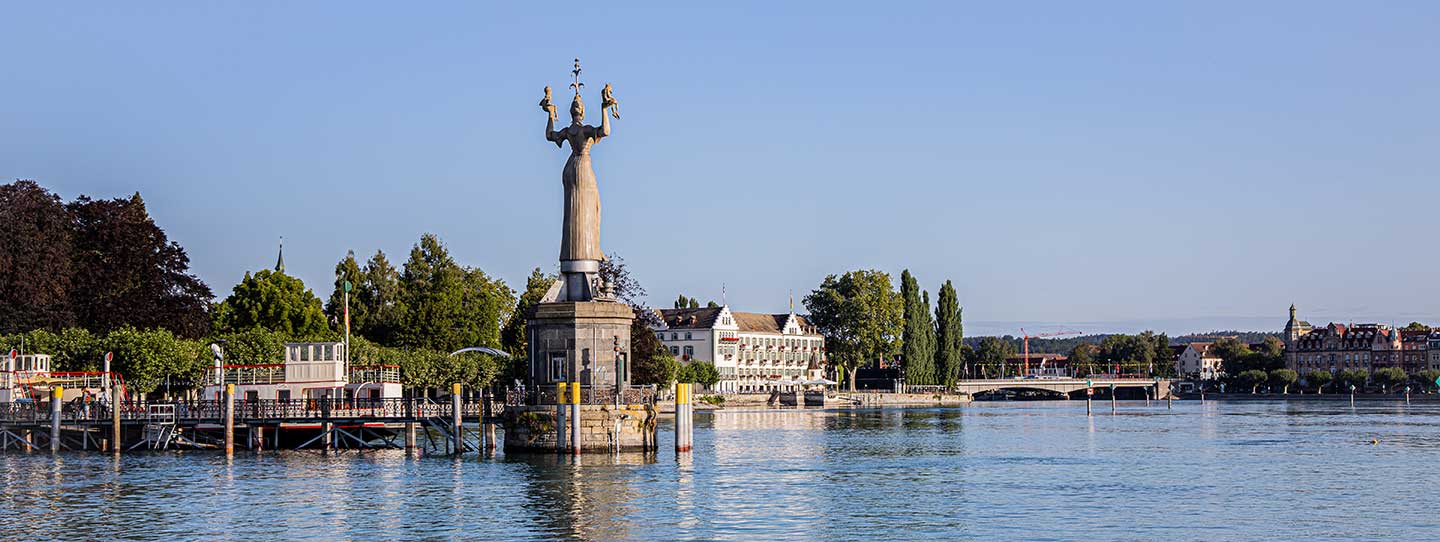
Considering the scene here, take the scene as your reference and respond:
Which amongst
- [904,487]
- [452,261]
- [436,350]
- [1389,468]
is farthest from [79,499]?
[452,261]

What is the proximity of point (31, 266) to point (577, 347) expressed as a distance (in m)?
42.1

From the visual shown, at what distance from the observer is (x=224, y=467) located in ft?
182

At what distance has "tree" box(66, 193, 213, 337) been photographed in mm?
89688

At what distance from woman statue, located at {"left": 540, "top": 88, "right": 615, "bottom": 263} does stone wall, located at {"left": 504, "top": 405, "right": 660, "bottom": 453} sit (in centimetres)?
485

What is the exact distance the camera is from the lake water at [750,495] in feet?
128

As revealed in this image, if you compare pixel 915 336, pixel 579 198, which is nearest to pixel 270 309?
pixel 579 198

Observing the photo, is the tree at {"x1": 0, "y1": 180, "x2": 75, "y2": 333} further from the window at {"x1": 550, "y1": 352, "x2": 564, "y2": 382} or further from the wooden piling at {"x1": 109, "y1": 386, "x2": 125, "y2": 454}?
the window at {"x1": 550, "y1": 352, "x2": 564, "y2": 382}

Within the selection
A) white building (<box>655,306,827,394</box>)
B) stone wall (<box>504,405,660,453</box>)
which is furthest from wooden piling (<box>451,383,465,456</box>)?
white building (<box>655,306,827,394</box>)

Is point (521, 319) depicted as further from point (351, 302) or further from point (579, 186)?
point (579, 186)

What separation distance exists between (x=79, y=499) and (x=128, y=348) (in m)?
33.1

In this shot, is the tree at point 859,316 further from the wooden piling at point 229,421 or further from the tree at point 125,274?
the wooden piling at point 229,421

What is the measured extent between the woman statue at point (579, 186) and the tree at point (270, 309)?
4759 cm

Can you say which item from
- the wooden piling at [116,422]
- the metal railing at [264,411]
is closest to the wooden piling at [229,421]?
the metal railing at [264,411]

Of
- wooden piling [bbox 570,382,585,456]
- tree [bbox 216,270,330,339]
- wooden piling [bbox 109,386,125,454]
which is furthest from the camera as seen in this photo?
tree [bbox 216,270,330,339]
